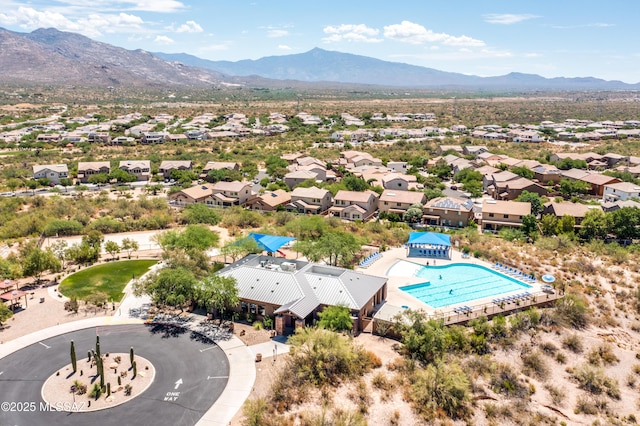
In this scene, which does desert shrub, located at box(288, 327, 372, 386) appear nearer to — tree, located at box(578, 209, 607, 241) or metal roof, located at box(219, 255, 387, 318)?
metal roof, located at box(219, 255, 387, 318)

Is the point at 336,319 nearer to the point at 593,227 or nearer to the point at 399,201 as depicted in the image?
the point at 399,201

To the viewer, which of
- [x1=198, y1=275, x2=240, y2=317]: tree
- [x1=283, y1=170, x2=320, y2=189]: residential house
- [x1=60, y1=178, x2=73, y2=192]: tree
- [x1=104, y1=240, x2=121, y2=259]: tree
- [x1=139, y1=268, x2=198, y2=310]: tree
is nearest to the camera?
[x1=198, y1=275, x2=240, y2=317]: tree

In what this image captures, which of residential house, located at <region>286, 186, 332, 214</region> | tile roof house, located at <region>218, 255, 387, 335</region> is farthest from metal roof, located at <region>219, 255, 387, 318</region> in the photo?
residential house, located at <region>286, 186, 332, 214</region>

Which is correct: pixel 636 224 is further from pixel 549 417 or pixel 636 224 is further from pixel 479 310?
pixel 549 417

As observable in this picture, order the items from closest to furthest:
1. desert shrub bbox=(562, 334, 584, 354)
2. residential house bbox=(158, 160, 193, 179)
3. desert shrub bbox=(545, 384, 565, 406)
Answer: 1. desert shrub bbox=(545, 384, 565, 406)
2. desert shrub bbox=(562, 334, 584, 354)
3. residential house bbox=(158, 160, 193, 179)

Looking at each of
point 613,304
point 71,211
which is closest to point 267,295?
point 613,304

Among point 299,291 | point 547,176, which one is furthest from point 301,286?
point 547,176

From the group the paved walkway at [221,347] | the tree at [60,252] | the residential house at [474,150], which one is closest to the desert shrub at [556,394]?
the paved walkway at [221,347]
